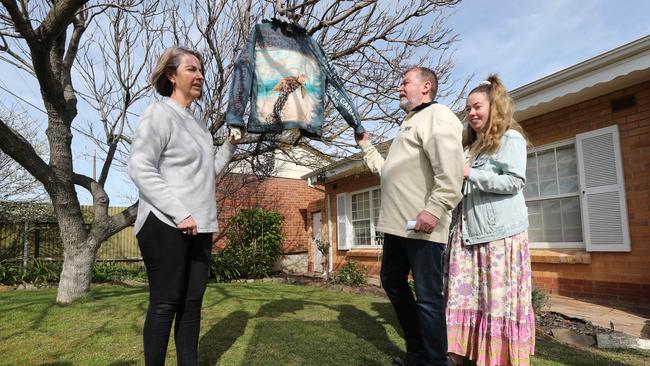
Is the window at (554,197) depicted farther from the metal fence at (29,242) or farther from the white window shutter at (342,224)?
the metal fence at (29,242)

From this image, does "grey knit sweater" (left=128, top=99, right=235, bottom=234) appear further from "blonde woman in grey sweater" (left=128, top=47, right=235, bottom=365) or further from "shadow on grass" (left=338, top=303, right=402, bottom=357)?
"shadow on grass" (left=338, top=303, right=402, bottom=357)

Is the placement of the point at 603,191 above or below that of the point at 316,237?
above

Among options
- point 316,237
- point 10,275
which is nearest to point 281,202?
point 316,237

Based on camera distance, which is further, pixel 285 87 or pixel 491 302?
pixel 285 87

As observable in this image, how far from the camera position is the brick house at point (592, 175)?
15.4 ft

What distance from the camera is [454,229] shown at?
2.42 meters

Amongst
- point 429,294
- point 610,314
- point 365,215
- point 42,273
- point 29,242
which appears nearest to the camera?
point 429,294

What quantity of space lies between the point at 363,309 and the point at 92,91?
5839 mm

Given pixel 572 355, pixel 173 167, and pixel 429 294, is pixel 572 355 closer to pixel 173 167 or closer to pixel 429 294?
pixel 429 294

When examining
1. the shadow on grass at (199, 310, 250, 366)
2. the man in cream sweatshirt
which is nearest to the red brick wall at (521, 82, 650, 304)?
the man in cream sweatshirt

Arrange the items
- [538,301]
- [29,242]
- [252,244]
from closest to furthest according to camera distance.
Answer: [538,301], [29,242], [252,244]

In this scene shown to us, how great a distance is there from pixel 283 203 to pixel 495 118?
12.6 meters

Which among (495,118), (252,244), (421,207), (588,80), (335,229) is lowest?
(252,244)

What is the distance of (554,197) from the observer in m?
5.75
